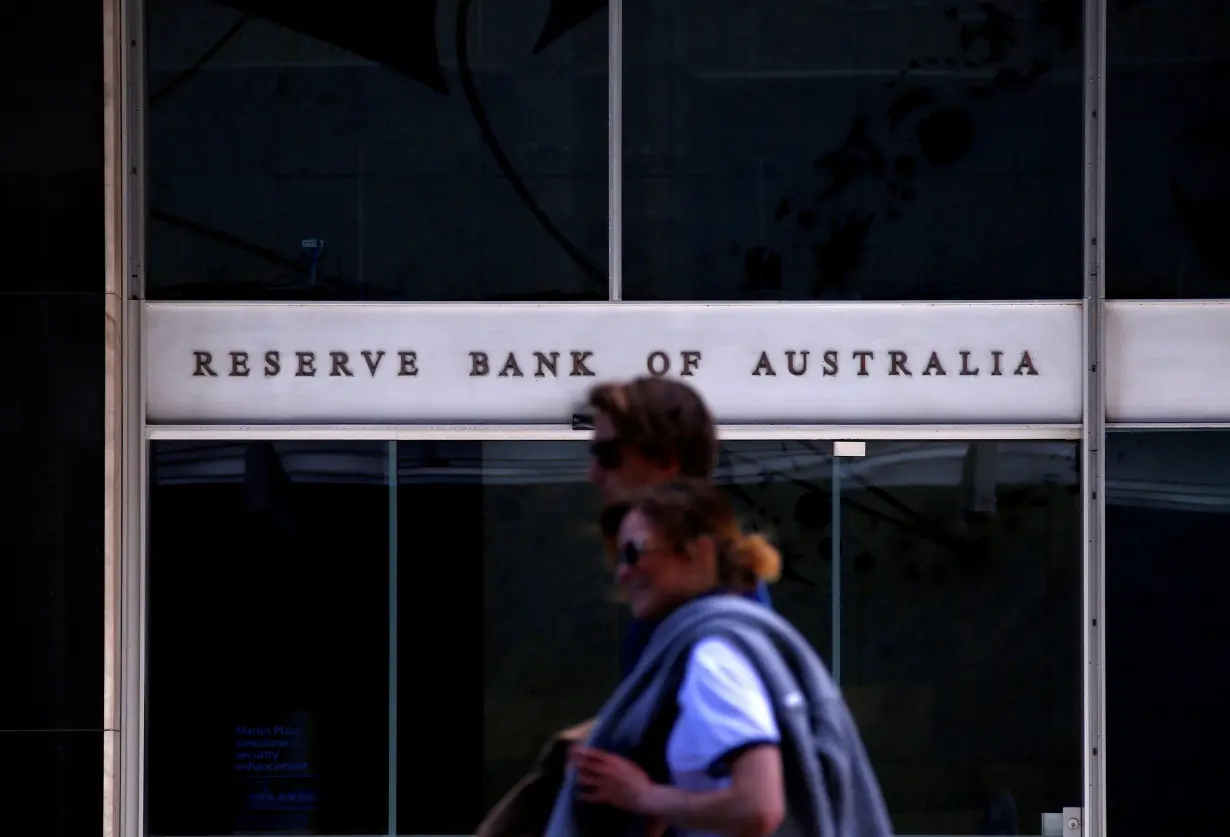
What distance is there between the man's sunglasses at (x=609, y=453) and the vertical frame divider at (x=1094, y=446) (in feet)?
16.8

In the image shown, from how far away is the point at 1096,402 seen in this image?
7926mm

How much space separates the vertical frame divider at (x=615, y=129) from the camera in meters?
8.02

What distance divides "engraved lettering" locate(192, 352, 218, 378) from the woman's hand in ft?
17.7

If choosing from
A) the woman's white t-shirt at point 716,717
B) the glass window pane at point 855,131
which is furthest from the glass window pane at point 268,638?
the woman's white t-shirt at point 716,717

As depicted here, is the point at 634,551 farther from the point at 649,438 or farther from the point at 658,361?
the point at 658,361

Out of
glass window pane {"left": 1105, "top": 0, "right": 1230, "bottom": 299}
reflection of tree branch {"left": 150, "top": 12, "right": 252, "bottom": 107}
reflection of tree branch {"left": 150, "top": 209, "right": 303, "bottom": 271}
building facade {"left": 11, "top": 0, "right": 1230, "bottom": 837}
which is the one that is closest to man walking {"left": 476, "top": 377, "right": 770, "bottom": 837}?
building facade {"left": 11, "top": 0, "right": 1230, "bottom": 837}

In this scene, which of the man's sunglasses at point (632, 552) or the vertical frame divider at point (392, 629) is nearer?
the man's sunglasses at point (632, 552)

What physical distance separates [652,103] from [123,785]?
4.02 m

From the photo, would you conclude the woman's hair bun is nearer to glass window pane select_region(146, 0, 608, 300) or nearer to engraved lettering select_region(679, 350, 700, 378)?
engraved lettering select_region(679, 350, 700, 378)

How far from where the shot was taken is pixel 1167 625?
26.1 feet

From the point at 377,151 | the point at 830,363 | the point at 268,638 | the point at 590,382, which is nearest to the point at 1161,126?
the point at 830,363

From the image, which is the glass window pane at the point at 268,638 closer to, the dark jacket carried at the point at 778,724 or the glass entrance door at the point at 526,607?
the glass entrance door at the point at 526,607

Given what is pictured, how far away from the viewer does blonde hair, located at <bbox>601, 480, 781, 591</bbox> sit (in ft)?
9.82
